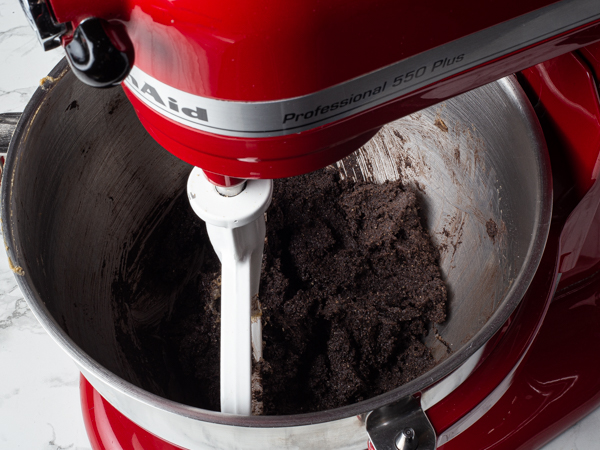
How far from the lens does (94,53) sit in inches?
10.3

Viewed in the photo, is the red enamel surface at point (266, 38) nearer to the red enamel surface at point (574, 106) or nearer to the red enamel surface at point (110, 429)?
the red enamel surface at point (574, 106)

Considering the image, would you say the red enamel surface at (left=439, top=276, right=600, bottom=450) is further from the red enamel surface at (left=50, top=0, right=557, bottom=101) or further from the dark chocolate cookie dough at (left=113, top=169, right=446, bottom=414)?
the red enamel surface at (left=50, top=0, right=557, bottom=101)

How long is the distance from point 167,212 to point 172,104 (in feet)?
1.63

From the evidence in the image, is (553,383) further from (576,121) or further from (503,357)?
(576,121)

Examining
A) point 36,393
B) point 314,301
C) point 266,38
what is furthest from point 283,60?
point 36,393

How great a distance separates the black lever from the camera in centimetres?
26

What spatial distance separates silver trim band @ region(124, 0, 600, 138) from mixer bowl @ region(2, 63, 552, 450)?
0.18m

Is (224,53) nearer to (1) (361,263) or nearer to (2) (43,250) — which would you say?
(2) (43,250)

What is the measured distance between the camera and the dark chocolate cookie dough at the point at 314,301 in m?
0.66

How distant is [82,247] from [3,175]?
0.53 feet

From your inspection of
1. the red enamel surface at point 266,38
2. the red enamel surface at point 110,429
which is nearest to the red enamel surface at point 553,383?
the red enamel surface at point 110,429

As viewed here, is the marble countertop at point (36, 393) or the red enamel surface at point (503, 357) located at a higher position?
the red enamel surface at point (503, 357)

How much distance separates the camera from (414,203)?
0.75m

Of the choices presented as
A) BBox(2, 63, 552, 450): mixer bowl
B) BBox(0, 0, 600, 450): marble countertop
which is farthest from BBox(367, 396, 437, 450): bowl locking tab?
BBox(0, 0, 600, 450): marble countertop
